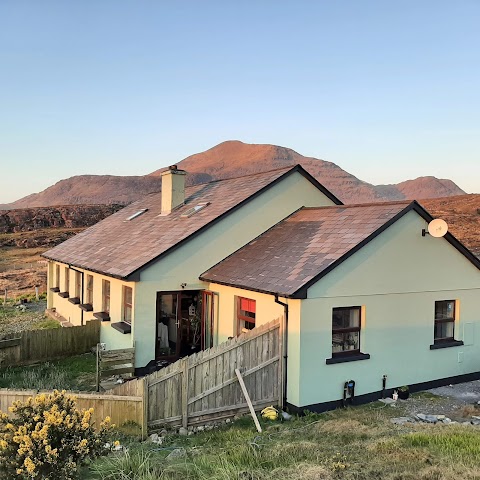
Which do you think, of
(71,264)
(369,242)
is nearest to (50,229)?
(71,264)

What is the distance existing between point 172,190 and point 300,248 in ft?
23.5

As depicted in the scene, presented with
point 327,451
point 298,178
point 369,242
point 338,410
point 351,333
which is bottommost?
point 338,410

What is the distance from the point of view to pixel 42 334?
15.6m

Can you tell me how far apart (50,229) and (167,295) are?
73997 mm

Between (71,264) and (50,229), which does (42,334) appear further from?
(50,229)

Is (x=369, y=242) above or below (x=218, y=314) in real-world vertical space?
above

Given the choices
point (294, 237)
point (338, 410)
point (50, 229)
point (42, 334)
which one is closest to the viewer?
point (338, 410)

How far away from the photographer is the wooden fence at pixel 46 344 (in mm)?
15078

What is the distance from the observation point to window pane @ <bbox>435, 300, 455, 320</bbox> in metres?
13.5

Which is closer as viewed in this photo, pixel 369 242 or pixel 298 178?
pixel 369 242

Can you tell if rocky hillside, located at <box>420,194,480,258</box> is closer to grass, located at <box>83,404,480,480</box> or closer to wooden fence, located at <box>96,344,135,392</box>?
wooden fence, located at <box>96,344,135,392</box>

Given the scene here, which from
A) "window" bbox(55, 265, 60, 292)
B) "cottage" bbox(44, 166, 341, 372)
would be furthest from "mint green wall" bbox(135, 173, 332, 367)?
"window" bbox(55, 265, 60, 292)

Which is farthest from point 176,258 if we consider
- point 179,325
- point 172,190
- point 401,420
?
point 401,420

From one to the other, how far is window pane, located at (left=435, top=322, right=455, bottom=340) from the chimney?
33.9 ft
